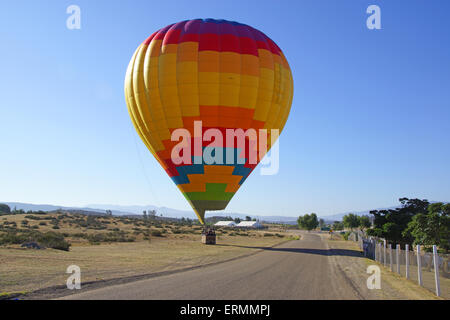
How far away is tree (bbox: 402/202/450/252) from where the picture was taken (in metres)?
26.8

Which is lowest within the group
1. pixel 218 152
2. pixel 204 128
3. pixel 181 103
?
pixel 218 152

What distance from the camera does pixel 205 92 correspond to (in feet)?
77.3

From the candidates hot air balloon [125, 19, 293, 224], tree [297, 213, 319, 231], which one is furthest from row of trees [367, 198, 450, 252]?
tree [297, 213, 319, 231]

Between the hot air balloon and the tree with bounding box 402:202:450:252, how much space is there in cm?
1401

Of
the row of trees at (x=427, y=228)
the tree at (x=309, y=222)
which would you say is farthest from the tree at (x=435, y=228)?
the tree at (x=309, y=222)

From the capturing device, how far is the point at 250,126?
2478 cm

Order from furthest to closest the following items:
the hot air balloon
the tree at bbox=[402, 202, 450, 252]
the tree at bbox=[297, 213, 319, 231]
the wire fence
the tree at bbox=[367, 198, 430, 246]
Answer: the tree at bbox=[297, 213, 319, 231]
the tree at bbox=[367, 198, 430, 246]
the tree at bbox=[402, 202, 450, 252]
the hot air balloon
the wire fence

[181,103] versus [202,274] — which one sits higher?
[181,103]

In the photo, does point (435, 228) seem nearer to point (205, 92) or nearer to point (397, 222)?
point (397, 222)

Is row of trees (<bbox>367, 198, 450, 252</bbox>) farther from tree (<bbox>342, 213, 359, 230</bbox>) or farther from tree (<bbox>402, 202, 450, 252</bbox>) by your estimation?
tree (<bbox>342, 213, 359, 230</bbox>)
